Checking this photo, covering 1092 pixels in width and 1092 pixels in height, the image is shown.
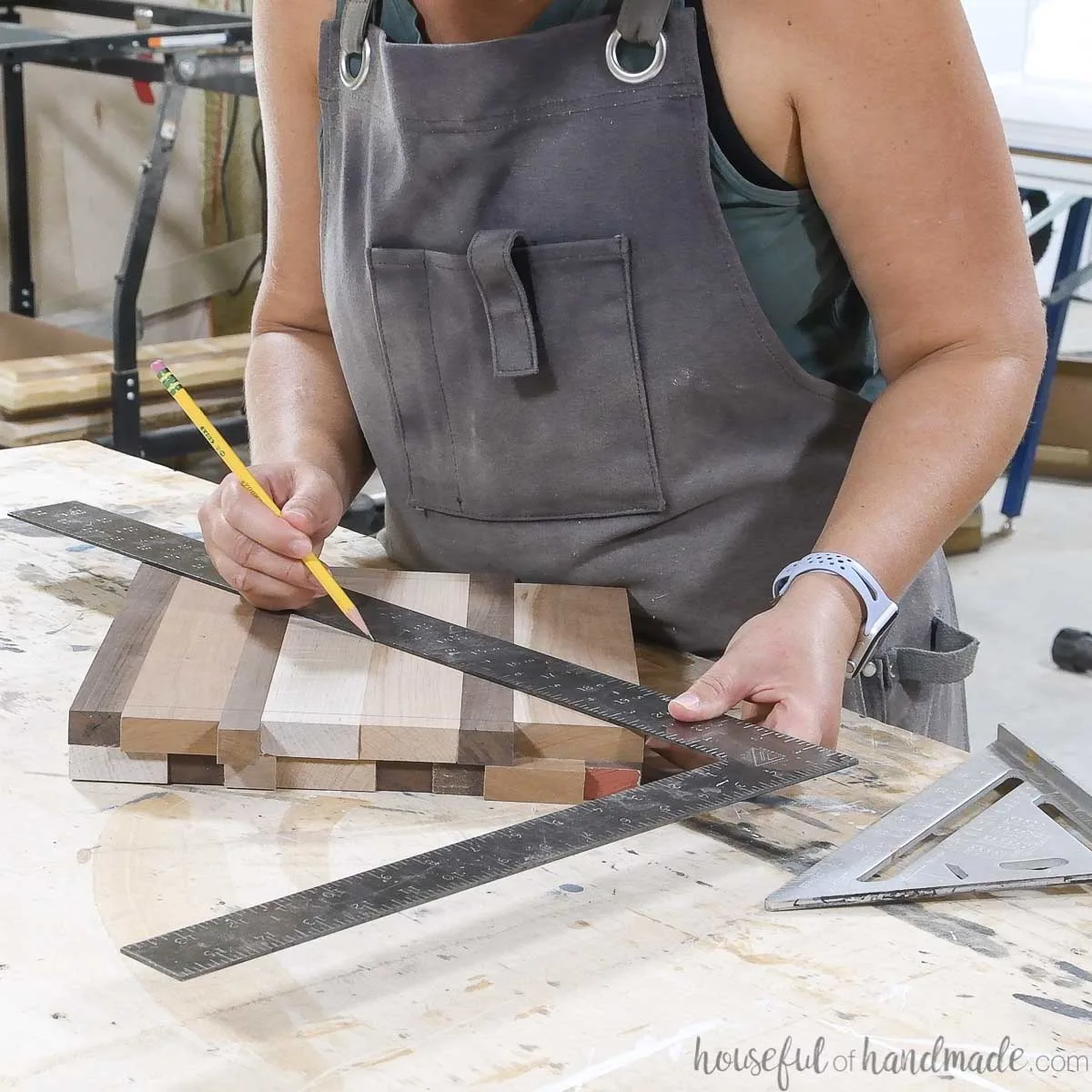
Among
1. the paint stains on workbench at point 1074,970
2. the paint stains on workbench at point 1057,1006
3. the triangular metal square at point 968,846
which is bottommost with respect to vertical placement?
the paint stains on workbench at point 1057,1006

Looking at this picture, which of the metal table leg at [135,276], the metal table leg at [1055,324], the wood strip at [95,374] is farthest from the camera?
the metal table leg at [1055,324]

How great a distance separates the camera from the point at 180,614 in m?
1.16

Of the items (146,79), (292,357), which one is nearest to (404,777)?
(292,357)

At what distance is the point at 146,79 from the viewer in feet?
11.9

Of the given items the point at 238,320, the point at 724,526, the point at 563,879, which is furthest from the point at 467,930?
the point at 238,320

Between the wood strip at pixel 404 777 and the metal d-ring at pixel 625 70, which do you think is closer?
the wood strip at pixel 404 777

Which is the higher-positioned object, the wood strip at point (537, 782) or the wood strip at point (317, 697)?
the wood strip at point (317, 697)

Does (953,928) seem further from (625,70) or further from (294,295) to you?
(294,295)

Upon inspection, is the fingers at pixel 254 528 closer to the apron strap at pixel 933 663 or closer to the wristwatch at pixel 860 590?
the wristwatch at pixel 860 590

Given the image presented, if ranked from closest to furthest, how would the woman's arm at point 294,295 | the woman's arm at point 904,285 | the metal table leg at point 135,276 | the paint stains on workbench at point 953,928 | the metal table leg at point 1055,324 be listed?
the paint stains on workbench at point 953,928 < the woman's arm at point 904,285 < the woman's arm at point 294,295 < the metal table leg at point 135,276 < the metal table leg at point 1055,324

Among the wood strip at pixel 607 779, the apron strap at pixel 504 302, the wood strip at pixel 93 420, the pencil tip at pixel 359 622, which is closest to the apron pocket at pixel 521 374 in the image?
the apron strap at pixel 504 302

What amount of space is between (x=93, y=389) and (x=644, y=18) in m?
2.56

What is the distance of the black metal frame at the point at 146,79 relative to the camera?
3.25 metres

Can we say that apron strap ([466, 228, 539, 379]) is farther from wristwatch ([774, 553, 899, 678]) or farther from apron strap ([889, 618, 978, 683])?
apron strap ([889, 618, 978, 683])
